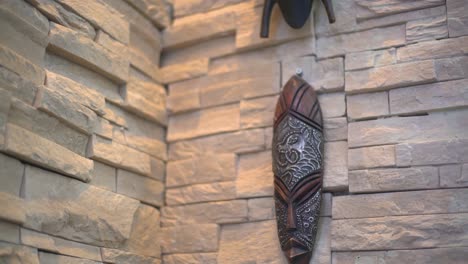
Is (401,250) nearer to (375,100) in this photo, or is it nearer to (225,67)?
(375,100)

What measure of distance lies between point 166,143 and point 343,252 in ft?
2.12

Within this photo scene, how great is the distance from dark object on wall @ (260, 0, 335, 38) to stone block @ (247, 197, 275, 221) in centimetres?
45

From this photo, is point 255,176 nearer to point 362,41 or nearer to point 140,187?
point 140,187

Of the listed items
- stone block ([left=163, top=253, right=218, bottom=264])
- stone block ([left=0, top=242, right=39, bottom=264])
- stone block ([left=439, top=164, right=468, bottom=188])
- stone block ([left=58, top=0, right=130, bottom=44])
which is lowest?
stone block ([left=0, top=242, right=39, bottom=264])

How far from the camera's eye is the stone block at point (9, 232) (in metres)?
1.27

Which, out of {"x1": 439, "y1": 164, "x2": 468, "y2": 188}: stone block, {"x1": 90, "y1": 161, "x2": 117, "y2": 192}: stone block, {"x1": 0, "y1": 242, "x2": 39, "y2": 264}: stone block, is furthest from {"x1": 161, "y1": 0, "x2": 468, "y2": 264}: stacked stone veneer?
{"x1": 0, "y1": 242, "x2": 39, "y2": 264}: stone block

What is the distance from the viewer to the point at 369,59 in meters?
1.59

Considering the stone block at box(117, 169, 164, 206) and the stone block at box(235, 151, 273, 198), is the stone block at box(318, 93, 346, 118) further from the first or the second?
the stone block at box(117, 169, 164, 206)

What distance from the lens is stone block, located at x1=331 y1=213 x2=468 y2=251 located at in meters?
1.38

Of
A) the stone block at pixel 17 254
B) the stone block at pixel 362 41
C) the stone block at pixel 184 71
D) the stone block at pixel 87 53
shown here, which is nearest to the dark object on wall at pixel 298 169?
the stone block at pixel 362 41

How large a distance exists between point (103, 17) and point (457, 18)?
0.91 meters

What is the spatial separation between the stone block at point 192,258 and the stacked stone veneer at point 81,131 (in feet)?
0.14

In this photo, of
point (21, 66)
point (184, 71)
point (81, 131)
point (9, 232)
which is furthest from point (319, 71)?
point (9, 232)

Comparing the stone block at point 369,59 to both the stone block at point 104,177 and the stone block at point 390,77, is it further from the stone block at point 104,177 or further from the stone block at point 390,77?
the stone block at point 104,177
